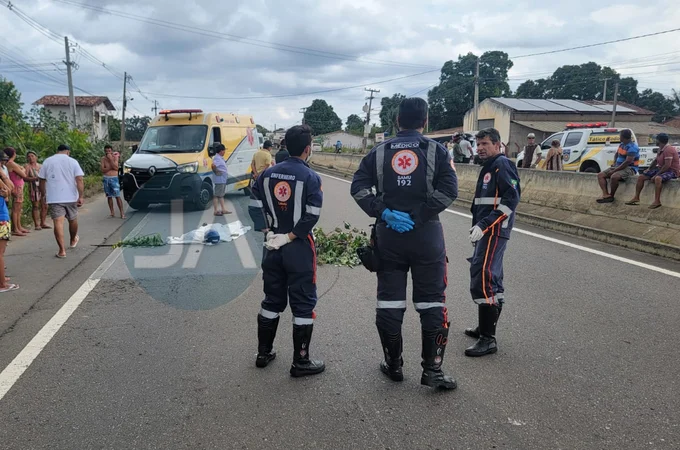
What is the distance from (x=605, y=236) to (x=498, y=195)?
5582 mm

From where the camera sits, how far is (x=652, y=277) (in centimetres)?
631

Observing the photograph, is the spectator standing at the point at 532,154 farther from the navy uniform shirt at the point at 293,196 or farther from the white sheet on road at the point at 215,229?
the navy uniform shirt at the point at 293,196

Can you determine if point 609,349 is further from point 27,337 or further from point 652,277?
point 27,337

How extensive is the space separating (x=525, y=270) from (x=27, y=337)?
5726 mm

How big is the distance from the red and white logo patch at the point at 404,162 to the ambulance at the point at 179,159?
9.91 meters

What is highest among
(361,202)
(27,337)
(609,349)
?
(361,202)

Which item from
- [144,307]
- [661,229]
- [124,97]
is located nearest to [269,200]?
[144,307]

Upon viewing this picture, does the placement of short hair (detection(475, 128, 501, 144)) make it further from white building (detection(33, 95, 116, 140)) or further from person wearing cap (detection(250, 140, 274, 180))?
white building (detection(33, 95, 116, 140))

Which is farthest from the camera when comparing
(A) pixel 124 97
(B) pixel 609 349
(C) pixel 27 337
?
(A) pixel 124 97

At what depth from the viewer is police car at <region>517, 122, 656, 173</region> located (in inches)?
616

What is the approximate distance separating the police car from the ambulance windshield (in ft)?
35.0

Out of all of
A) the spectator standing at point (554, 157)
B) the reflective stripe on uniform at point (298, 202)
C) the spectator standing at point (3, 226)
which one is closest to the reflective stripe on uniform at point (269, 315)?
the reflective stripe on uniform at point (298, 202)

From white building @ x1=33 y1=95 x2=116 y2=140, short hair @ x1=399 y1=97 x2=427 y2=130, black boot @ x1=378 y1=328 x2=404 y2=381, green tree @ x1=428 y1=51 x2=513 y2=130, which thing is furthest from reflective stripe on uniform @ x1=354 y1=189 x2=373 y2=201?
green tree @ x1=428 y1=51 x2=513 y2=130

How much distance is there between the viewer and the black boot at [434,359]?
3.49m
